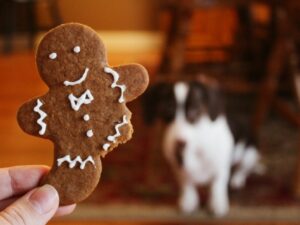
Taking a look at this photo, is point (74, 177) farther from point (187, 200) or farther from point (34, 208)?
point (187, 200)

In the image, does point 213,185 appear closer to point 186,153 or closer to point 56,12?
point 186,153

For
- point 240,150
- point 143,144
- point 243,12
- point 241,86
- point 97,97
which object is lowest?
point 143,144

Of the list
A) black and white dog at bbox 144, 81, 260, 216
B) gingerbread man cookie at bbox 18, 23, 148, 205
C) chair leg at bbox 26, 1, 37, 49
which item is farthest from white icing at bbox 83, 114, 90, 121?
chair leg at bbox 26, 1, 37, 49

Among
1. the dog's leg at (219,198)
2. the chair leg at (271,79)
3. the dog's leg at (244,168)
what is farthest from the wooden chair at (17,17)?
the dog's leg at (219,198)

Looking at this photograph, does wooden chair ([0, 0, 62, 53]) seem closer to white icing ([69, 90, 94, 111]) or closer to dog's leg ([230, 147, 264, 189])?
dog's leg ([230, 147, 264, 189])

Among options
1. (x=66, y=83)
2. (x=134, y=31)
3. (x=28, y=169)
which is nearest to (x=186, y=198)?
(x=28, y=169)

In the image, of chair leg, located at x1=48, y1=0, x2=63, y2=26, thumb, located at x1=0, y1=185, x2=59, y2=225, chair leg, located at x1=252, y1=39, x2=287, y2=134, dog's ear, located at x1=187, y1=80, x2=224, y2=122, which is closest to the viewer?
thumb, located at x1=0, y1=185, x2=59, y2=225

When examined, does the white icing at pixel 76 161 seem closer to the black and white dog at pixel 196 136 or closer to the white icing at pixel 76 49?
the white icing at pixel 76 49
